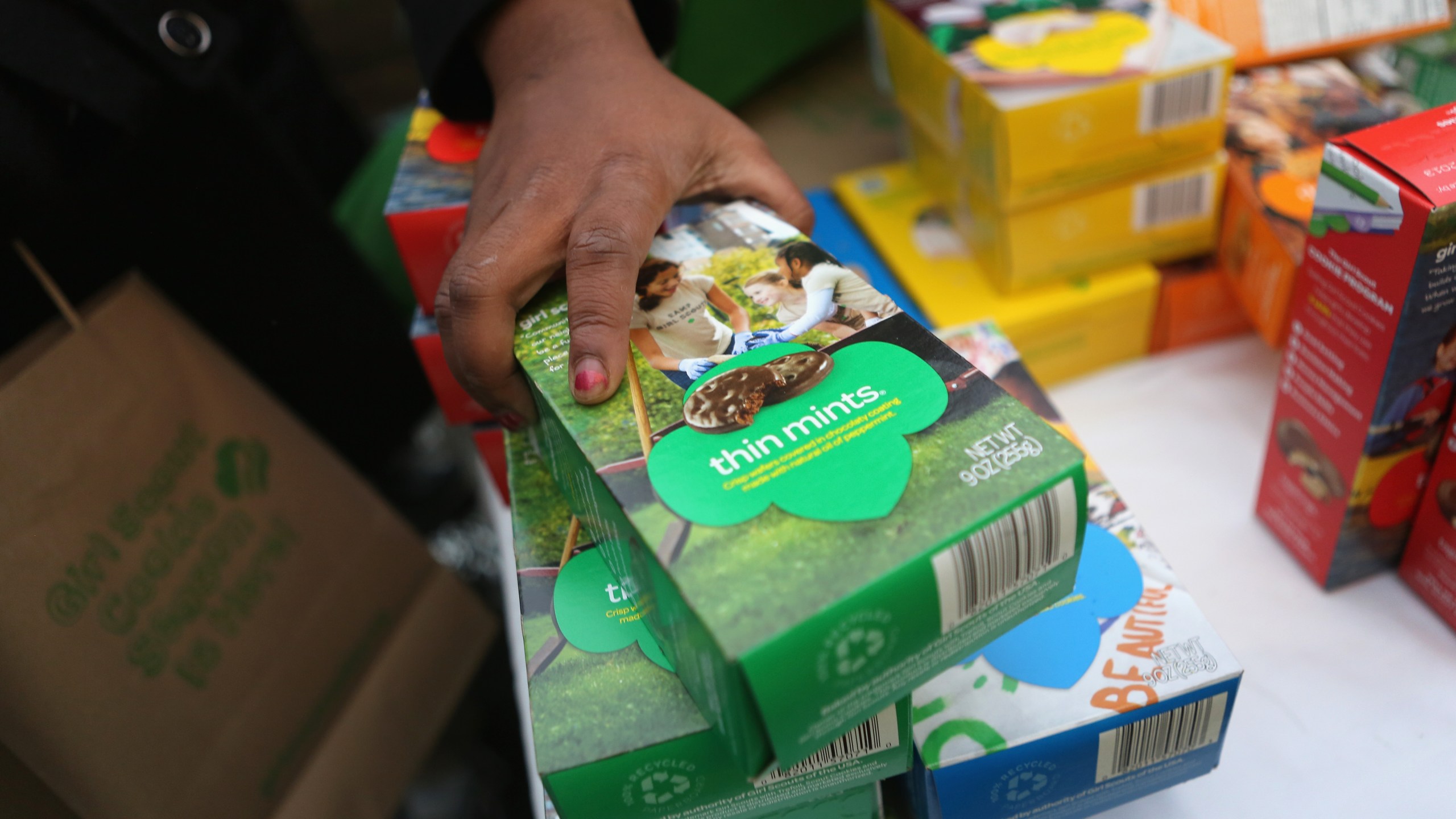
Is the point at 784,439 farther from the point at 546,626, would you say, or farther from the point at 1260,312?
the point at 1260,312

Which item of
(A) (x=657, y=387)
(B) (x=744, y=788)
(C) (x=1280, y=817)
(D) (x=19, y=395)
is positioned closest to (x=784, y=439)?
(A) (x=657, y=387)

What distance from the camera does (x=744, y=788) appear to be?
48 centimetres

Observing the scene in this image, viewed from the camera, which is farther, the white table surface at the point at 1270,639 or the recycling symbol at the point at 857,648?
the white table surface at the point at 1270,639

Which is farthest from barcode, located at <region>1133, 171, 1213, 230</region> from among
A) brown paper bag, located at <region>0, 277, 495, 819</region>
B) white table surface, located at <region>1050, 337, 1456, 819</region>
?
brown paper bag, located at <region>0, 277, 495, 819</region>

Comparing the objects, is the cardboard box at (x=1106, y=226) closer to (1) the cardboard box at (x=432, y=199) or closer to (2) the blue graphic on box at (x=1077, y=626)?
(2) the blue graphic on box at (x=1077, y=626)

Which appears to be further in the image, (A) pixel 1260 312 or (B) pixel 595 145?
(A) pixel 1260 312

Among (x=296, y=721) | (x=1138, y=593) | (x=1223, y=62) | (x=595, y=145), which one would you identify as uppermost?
(x=595, y=145)

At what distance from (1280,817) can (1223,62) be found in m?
0.60

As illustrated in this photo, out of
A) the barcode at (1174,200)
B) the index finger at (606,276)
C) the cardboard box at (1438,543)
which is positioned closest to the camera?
the index finger at (606,276)

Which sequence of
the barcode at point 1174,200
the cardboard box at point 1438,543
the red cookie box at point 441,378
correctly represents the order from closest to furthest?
1. the cardboard box at point 1438,543
2. the red cookie box at point 441,378
3. the barcode at point 1174,200

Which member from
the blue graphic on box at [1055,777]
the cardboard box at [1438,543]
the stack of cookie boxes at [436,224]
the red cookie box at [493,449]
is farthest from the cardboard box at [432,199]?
the cardboard box at [1438,543]

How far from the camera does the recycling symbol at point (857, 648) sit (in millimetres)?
382

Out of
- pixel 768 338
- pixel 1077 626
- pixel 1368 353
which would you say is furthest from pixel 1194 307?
pixel 768 338

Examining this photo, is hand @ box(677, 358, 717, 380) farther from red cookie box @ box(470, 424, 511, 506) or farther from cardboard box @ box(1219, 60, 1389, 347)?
cardboard box @ box(1219, 60, 1389, 347)
